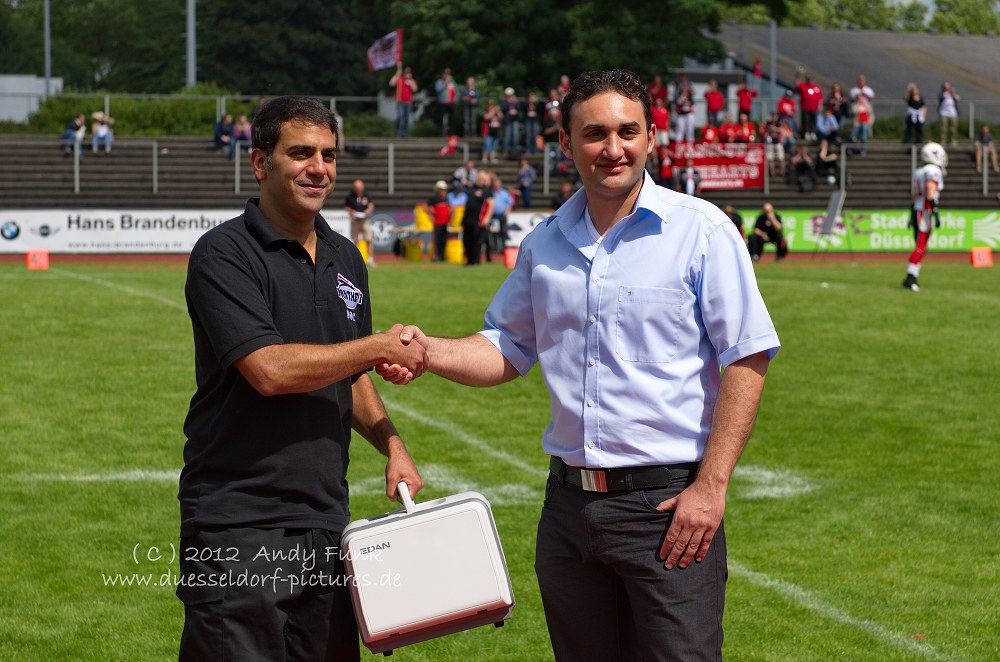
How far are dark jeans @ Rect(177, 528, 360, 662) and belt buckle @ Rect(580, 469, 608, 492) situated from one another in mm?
731

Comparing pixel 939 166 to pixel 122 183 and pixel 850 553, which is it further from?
pixel 122 183

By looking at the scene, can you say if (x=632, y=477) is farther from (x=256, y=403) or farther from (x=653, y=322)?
(x=256, y=403)

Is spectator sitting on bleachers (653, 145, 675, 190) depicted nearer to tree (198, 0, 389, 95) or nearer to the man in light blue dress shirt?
the man in light blue dress shirt

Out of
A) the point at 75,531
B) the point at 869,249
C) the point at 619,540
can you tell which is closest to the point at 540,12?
the point at 869,249

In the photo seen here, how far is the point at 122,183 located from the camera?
37188mm

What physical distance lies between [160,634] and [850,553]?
3.47m

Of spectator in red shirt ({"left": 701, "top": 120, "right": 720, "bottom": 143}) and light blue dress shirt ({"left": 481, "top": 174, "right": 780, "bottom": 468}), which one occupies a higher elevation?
spectator in red shirt ({"left": 701, "top": 120, "right": 720, "bottom": 143})

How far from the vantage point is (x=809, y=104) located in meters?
41.9

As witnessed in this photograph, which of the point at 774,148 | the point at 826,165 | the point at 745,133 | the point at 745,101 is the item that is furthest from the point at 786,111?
the point at 826,165

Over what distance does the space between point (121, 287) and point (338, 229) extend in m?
11.9

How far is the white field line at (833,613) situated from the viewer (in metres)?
5.77

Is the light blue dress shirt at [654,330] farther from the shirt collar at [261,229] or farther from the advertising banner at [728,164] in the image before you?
the advertising banner at [728,164]

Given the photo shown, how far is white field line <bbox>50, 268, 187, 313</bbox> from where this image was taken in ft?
63.6

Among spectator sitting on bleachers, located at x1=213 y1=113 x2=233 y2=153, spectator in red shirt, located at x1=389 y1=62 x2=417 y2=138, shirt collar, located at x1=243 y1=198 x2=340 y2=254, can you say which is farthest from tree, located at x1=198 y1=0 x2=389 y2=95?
shirt collar, located at x1=243 y1=198 x2=340 y2=254
